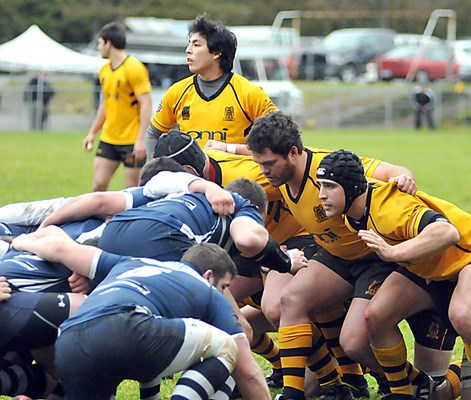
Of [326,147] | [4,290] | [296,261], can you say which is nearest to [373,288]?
[296,261]

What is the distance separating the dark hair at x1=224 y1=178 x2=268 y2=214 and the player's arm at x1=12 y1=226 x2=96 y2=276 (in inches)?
42.4

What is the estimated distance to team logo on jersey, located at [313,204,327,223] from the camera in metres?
5.78

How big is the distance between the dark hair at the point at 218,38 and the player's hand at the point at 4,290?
2998 mm

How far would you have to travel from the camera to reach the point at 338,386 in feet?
20.1

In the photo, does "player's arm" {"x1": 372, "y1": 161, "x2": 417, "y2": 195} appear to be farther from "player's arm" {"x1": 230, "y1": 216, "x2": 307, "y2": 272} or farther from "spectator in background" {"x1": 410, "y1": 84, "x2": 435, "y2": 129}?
"spectator in background" {"x1": 410, "y1": 84, "x2": 435, "y2": 129}

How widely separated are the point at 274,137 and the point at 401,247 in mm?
1003

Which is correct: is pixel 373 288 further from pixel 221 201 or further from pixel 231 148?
pixel 231 148

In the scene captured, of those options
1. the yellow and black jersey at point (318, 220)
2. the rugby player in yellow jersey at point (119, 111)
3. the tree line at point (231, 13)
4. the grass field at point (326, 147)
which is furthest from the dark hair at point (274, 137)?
the tree line at point (231, 13)

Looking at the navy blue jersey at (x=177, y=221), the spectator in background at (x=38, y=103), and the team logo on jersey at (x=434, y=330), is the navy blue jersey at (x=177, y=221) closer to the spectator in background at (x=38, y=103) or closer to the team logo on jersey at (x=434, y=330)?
the team logo on jersey at (x=434, y=330)

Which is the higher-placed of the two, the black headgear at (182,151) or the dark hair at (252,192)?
the black headgear at (182,151)

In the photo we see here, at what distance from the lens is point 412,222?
5.33 m

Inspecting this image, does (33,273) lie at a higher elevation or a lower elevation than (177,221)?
lower

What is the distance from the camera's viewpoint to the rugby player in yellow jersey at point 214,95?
728 cm

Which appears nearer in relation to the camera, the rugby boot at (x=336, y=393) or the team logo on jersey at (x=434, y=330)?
the team logo on jersey at (x=434, y=330)
